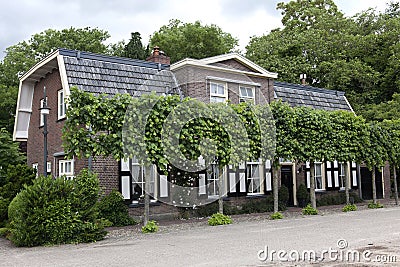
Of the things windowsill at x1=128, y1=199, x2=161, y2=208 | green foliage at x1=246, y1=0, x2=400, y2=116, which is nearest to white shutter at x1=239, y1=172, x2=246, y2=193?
windowsill at x1=128, y1=199, x2=161, y2=208

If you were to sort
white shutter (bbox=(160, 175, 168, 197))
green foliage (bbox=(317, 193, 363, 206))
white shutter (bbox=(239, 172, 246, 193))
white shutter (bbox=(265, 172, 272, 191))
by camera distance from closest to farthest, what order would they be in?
white shutter (bbox=(160, 175, 168, 197)), white shutter (bbox=(239, 172, 246, 193)), white shutter (bbox=(265, 172, 272, 191)), green foliage (bbox=(317, 193, 363, 206))

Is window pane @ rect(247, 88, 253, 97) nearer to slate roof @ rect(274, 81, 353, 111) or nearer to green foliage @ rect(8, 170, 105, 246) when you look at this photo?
slate roof @ rect(274, 81, 353, 111)

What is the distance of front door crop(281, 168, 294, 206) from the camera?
21609mm

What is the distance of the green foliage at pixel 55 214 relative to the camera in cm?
1099

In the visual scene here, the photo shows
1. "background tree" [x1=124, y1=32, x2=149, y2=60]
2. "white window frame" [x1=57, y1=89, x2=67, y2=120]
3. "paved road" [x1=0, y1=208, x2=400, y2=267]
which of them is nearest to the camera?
"paved road" [x1=0, y1=208, x2=400, y2=267]

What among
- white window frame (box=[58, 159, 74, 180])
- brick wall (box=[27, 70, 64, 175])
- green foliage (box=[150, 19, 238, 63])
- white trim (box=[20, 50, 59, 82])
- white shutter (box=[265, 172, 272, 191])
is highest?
green foliage (box=[150, 19, 238, 63])

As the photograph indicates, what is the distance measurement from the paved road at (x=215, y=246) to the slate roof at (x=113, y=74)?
602cm

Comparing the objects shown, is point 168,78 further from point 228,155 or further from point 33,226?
point 33,226

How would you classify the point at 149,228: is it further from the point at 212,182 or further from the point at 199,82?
the point at 199,82

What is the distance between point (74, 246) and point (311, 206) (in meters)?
10.8

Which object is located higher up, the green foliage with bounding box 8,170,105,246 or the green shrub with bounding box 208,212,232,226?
the green foliage with bounding box 8,170,105,246

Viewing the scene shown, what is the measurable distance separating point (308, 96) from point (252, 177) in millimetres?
6605

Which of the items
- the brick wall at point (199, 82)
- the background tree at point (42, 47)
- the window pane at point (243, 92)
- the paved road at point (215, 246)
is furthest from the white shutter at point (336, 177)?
the background tree at point (42, 47)

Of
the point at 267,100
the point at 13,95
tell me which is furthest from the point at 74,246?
the point at 13,95
